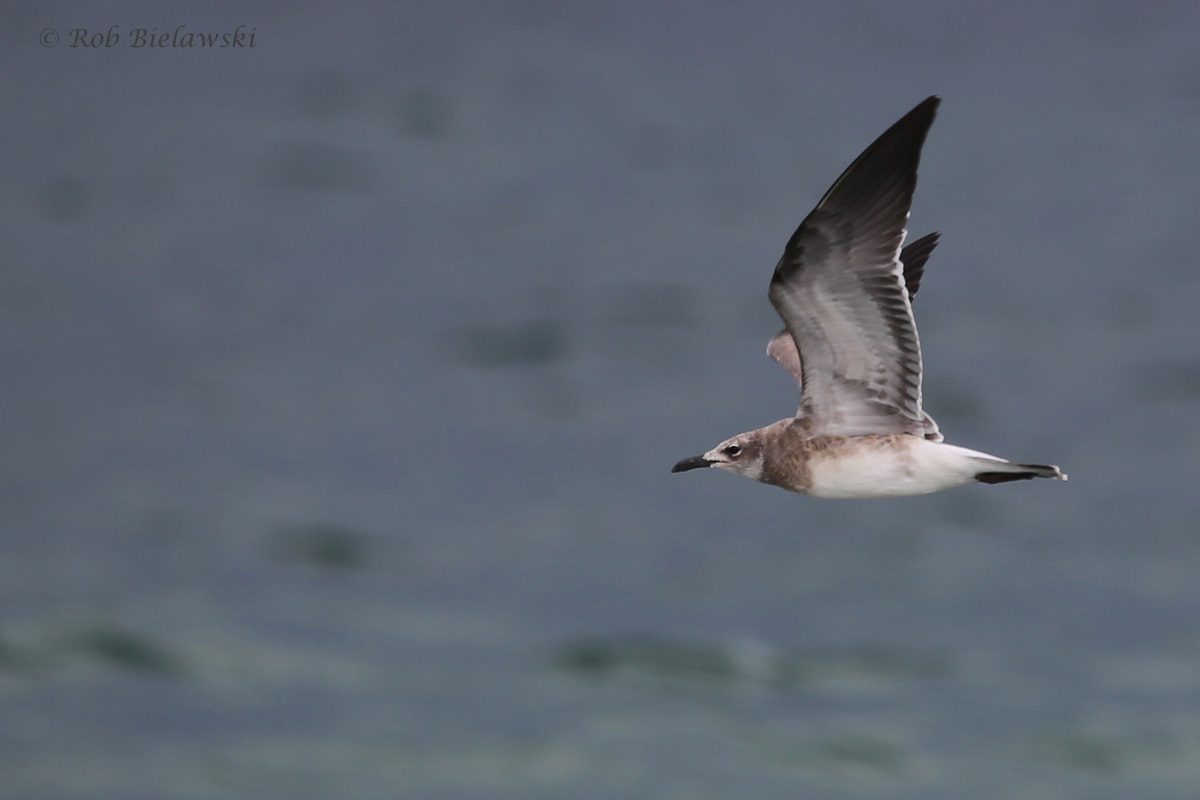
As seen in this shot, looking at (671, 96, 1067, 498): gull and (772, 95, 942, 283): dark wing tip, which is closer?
(772, 95, 942, 283): dark wing tip

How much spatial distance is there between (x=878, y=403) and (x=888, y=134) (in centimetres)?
195

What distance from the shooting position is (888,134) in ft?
36.0

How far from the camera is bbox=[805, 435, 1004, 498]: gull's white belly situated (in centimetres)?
1146

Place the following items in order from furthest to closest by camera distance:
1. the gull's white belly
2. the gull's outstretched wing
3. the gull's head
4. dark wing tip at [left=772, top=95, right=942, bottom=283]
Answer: the gull's head → the gull's white belly → the gull's outstretched wing → dark wing tip at [left=772, top=95, right=942, bottom=283]

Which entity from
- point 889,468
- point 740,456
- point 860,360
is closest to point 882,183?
point 860,360

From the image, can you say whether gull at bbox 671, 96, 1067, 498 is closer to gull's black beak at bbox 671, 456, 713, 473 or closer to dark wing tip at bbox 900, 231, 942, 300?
gull's black beak at bbox 671, 456, 713, 473

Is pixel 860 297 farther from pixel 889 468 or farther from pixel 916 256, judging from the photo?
pixel 916 256

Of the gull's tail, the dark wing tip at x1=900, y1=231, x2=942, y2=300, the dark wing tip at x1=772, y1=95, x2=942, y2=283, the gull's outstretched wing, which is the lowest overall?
the gull's tail

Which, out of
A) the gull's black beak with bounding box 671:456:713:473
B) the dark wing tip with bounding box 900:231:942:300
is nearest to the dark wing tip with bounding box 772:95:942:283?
the gull's black beak with bounding box 671:456:713:473

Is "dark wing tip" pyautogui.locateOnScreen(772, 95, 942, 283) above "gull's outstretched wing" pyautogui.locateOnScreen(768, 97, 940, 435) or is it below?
above

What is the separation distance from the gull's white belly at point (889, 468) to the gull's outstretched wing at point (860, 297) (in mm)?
202

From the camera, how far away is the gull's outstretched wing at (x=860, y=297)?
1106 cm

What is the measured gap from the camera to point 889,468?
11.7m

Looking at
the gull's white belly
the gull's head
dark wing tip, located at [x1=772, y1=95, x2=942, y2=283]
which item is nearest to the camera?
dark wing tip, located at [x1=772, y1=95, x2=942, y2=283]
